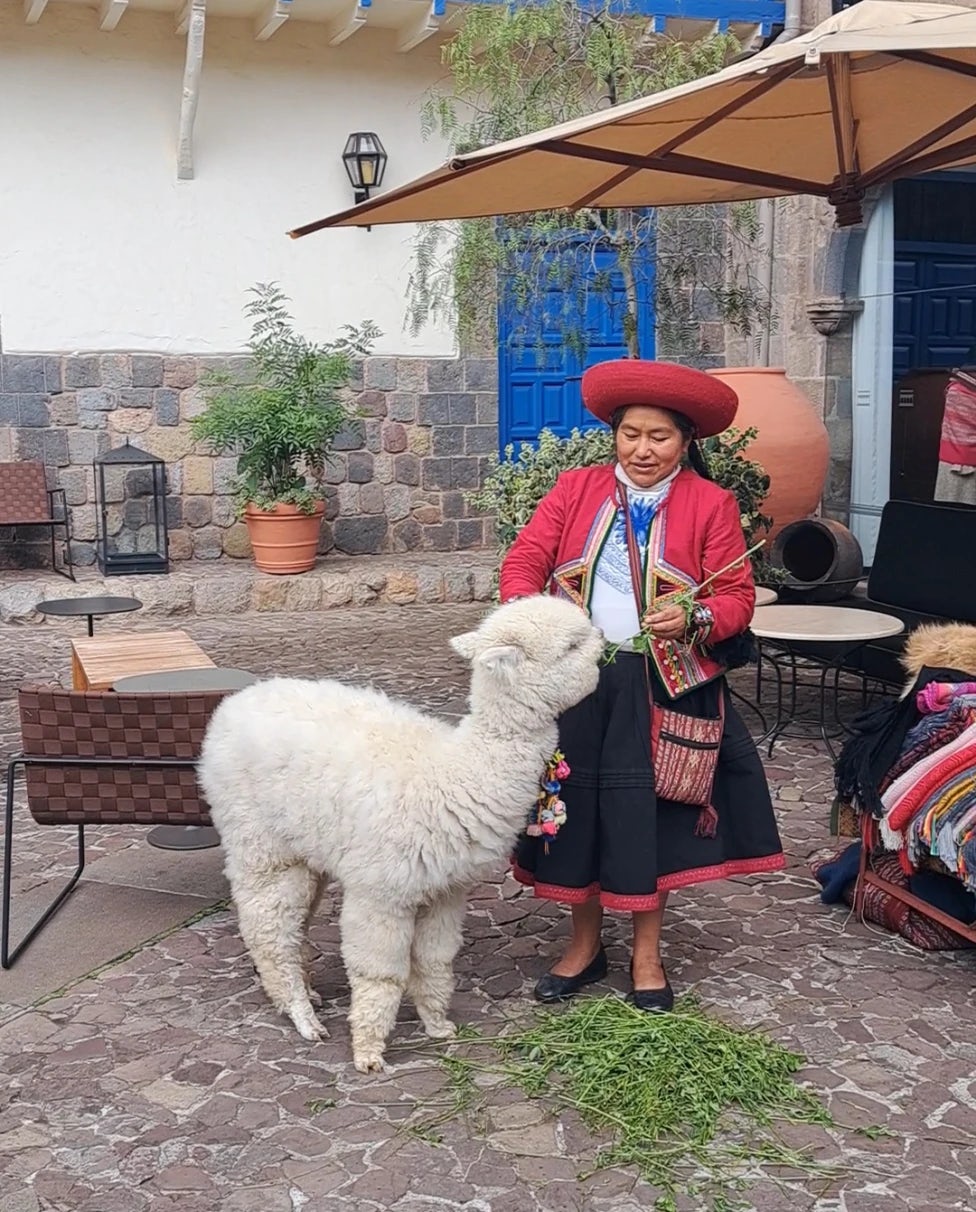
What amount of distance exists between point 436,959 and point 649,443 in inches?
55.4

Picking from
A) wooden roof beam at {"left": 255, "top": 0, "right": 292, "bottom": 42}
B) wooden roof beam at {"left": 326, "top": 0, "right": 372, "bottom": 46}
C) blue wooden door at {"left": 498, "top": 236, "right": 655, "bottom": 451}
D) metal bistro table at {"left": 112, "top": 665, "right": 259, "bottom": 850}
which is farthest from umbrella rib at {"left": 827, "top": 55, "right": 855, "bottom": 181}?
wooden roof beam at {"left": 255, "top": 0, "right": 292, "bottom": 42}

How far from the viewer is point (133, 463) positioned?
32.2 ft

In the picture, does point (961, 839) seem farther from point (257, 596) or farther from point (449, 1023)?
point (257, 596)

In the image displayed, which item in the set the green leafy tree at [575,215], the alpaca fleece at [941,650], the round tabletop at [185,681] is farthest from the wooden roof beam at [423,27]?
the alpaca fleece at [941,650]

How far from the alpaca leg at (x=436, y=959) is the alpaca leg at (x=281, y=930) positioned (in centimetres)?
28

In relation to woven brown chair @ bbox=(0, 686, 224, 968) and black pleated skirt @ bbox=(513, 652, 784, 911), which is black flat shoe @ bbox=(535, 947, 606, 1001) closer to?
black pleated skirt @ bbox=(513, 652, 784, 911)

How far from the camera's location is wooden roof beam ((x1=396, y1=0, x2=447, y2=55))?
33.2ft

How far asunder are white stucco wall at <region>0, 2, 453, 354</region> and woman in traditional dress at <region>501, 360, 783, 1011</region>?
767cm

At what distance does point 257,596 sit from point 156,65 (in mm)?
4163

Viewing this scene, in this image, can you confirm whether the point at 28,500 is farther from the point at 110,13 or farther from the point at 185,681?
the point at 185,681

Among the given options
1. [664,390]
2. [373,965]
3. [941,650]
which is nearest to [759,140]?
[941,650]

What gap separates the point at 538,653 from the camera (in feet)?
10.0

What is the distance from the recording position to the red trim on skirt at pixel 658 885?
342 cm

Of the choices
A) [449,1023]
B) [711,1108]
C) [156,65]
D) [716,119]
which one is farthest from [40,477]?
[711,1108]
